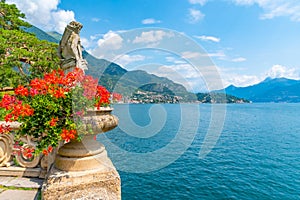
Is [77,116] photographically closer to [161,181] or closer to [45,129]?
[45,129]

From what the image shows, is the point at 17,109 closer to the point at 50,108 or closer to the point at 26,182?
the point at 50,108

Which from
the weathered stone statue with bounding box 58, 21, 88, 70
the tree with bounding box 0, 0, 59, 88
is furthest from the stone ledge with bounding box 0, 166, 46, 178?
the tree with bounding box 0, 0, 59, 88

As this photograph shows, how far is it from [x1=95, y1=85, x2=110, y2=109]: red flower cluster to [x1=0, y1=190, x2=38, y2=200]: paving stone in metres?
1.97

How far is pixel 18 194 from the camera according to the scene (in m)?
3.48

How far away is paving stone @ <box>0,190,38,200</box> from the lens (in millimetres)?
3359

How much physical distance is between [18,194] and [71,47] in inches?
146

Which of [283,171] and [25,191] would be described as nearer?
[25,191]

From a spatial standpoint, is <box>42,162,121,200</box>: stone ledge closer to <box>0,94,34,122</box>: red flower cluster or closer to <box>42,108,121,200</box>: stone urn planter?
<box>42,108,121,200</box>: stone urn planter

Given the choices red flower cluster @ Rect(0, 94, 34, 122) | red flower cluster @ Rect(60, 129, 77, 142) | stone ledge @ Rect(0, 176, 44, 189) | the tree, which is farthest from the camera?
the tree

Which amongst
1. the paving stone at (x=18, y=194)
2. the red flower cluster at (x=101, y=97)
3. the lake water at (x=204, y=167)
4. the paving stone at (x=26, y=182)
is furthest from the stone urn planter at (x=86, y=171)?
the lake water at (x=204, y=167)

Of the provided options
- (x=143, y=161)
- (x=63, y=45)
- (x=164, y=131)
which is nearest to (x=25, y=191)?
(x=63, y=45)

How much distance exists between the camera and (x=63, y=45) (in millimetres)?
5781

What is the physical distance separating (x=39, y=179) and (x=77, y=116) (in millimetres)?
2093

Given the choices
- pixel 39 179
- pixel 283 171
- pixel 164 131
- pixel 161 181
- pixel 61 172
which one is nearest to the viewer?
pixel 61 172
